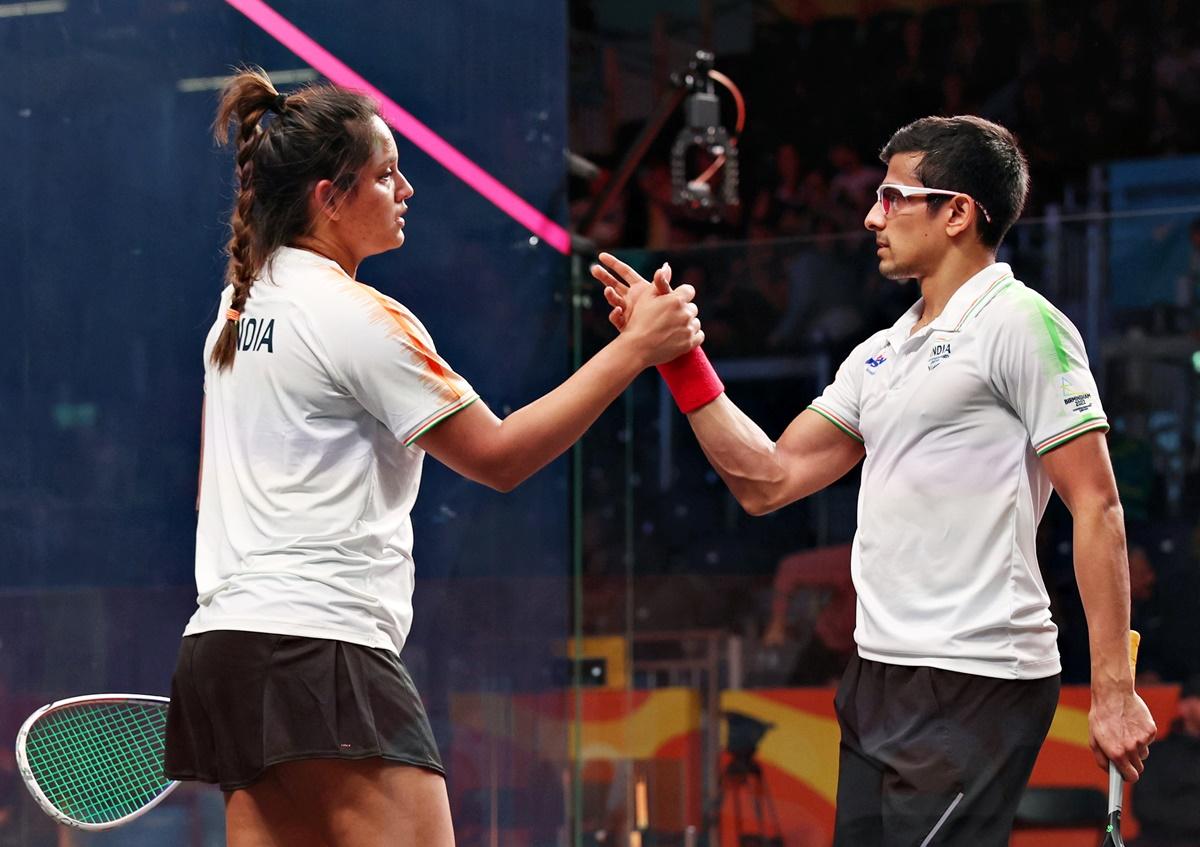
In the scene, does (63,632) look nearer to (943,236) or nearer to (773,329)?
(943,236)

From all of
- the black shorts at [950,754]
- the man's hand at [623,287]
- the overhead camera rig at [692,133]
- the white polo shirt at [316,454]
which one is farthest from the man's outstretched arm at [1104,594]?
the overhead camera rig at [692,133]

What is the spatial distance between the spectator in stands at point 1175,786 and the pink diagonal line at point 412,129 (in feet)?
7.14

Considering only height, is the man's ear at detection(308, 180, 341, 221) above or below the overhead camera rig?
below

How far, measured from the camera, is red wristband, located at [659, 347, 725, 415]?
2748mm

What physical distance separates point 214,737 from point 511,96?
2.73 m

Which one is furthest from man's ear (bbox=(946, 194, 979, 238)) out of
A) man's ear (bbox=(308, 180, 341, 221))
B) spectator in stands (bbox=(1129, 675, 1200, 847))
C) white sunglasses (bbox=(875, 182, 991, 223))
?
spectator in stands (bbox=(1129, 675, 1200, 847))

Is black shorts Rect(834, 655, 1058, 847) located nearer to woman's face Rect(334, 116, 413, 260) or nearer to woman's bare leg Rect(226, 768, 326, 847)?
woman's bare leg Rect(226, 768, 326, 847)

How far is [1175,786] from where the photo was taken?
4.62 meters

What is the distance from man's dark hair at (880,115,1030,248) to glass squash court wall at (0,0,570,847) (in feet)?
4.50

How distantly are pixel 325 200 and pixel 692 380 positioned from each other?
2.67ft

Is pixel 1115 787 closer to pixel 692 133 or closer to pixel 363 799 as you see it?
pixel 363 799

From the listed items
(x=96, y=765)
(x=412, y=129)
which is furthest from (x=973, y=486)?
(x=412, y=129)

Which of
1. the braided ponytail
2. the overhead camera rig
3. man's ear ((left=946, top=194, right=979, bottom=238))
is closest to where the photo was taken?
the braided ponytail

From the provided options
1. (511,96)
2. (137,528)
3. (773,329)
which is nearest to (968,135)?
(137,528)
